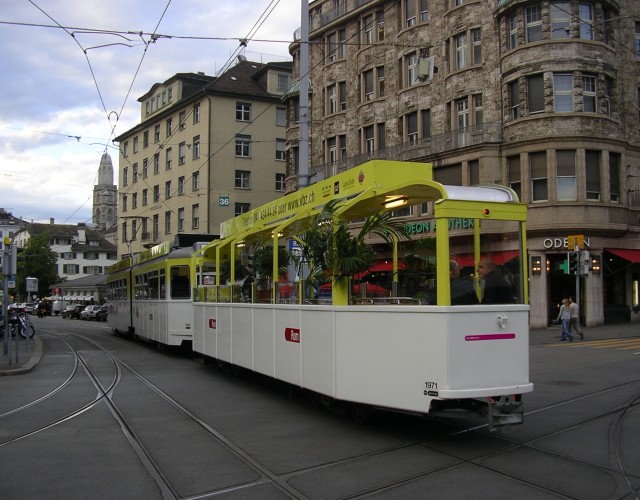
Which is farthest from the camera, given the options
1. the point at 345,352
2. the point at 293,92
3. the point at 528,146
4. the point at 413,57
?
the point at 293,92

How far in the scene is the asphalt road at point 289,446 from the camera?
19.2 feet

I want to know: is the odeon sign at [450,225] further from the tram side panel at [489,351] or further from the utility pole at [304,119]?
the utility pole at [304,119]

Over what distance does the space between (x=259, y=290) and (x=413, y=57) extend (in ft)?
84.2

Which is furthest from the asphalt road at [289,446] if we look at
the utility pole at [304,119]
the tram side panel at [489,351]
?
the utility pole at [304,119]

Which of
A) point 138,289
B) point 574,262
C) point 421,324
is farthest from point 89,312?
point 421,324

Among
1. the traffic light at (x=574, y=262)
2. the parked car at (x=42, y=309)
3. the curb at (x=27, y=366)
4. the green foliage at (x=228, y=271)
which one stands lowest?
the parked car at (x=42, y=309)

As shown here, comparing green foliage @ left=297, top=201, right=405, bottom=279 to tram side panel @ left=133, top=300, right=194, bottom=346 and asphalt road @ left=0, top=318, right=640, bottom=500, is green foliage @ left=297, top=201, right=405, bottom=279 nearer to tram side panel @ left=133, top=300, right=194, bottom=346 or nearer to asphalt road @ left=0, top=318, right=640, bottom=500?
asphalt road @ left=0, top=318, right=640, bottom=500

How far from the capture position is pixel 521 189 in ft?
93.2

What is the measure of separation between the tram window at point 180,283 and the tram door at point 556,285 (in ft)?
55.6

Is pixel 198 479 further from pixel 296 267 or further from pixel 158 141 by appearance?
pixel 158 141

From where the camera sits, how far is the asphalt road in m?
5.84

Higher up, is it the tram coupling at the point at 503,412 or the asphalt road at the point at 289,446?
the tram coupling at the point at 503,412

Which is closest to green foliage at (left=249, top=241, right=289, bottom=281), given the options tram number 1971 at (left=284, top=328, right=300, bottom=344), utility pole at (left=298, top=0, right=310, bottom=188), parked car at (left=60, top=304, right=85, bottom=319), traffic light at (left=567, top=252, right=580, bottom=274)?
tram number 1971 at (left=284, top=328, right=300, bottom=344)

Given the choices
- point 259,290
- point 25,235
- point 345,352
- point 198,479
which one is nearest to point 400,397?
point 345,352
